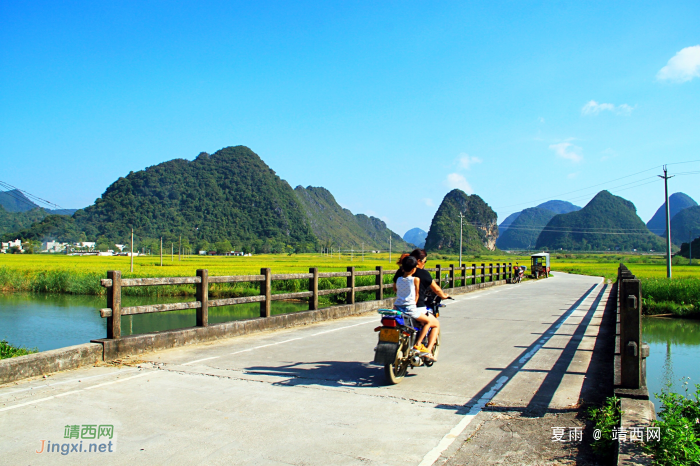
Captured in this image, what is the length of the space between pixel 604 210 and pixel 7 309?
198 meters

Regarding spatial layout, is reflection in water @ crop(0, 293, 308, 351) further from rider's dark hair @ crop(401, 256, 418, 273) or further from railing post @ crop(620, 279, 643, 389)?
railing post @ crop(620, 279, 643, 389)

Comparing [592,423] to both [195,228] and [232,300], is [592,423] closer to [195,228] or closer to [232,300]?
[232,300]

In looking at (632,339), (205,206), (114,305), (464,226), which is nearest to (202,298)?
(114,305)

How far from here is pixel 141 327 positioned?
17.4 m

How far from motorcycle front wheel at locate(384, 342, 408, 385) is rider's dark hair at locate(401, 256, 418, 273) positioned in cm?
92

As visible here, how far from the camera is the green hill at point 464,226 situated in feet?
519

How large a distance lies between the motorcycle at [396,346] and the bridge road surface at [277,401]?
0.66 feet

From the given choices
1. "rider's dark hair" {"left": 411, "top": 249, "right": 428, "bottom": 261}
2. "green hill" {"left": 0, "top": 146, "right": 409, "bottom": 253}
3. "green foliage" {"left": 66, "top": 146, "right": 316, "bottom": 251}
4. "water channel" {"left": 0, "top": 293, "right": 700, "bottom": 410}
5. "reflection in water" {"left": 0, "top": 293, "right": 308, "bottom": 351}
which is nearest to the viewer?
"rider's dark hair" {"left": 411, "top": 249, "right": 428, "bottom": 261}

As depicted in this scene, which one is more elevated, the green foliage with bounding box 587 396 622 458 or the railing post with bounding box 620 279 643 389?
the railing post with bounding box 620 279 643 389

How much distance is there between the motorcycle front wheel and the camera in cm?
587

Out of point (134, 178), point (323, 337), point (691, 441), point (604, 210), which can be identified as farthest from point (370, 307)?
point (604, 210)

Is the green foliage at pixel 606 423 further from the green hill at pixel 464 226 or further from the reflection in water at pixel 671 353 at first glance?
the green hill at pixel 464 226

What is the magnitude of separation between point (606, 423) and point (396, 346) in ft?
7.45

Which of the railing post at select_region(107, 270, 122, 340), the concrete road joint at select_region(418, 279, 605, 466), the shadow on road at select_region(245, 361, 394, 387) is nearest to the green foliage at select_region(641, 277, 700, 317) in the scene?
the concrete road joint at select_region(418, 279, 605, 466)
